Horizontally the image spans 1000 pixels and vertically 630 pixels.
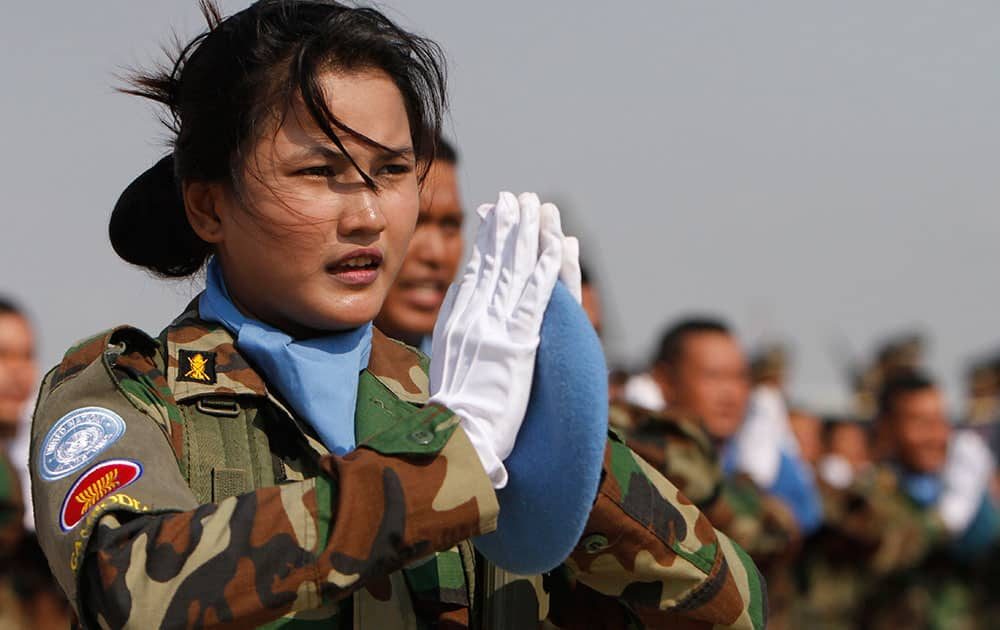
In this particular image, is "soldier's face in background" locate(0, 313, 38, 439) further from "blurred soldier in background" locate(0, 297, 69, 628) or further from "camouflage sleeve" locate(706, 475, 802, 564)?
"camouflage sleeve" locate(706, 475, 802, 564)

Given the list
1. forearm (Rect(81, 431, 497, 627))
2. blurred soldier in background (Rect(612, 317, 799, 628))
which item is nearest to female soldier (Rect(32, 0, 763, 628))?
forearm (Rect(81, 431, 497, 627))

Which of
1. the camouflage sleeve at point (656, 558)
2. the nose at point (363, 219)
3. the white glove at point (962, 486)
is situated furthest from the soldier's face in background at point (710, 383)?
the nose at point (363, 219)

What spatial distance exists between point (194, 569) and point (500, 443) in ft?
1.34

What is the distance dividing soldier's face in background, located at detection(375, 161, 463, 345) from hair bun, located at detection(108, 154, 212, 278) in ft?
4.88

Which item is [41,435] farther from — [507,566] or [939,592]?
[939,592]

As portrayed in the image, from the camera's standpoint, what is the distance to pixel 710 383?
Result: 6.98m

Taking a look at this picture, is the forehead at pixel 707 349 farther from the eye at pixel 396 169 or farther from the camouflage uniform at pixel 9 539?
the eye at pixel 396 169

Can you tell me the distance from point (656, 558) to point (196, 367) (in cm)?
71

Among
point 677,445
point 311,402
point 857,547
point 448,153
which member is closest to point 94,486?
point 311,402

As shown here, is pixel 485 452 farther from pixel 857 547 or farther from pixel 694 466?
pixel 857 547

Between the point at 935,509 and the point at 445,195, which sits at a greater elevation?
the point at 445,195

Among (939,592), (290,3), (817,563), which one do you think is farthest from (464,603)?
(939,592)

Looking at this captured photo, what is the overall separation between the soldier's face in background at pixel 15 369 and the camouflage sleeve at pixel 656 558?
4881mm

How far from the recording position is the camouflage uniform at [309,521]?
1830mm
